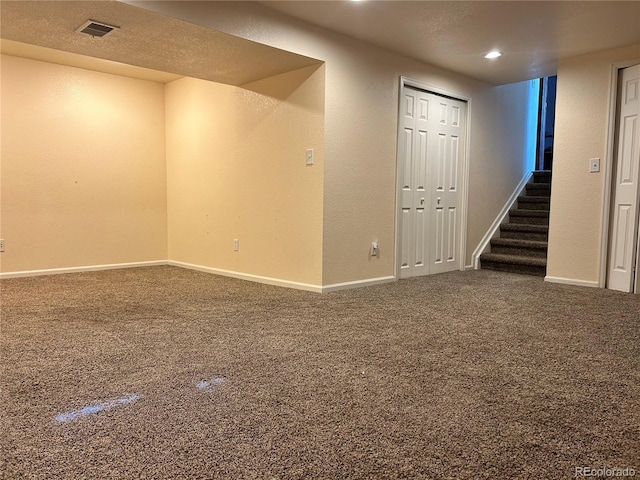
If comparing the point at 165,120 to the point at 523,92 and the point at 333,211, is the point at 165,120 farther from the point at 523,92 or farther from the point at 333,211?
the point at 523,92

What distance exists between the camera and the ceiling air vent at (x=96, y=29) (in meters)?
2.90

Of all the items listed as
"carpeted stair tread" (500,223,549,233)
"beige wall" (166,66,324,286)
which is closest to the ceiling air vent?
"beige wall" (166,66,324,286)

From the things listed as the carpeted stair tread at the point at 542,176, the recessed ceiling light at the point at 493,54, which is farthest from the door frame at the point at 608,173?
the carpeted stair tread at the point at 542,176

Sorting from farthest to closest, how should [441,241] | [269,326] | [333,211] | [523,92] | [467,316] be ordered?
[523,92] < [441,241] < [333,211] < [467,316] < [269,326]

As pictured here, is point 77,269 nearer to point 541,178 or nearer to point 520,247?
point 520,247

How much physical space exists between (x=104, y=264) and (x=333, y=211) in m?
2.89

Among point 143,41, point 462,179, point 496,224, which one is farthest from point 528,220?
point 143,41

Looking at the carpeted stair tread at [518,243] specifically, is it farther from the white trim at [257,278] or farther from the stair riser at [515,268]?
the white trim at [257,278]

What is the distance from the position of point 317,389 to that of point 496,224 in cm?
439

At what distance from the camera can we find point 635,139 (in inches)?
155

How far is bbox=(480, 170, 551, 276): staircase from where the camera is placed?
16.5ft

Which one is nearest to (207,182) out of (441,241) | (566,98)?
(441,241)

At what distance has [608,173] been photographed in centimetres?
411

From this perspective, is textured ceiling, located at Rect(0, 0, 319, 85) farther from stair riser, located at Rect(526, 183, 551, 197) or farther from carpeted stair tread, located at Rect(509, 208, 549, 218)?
stair riser, located at Rect(526, 183, 551, 197)
